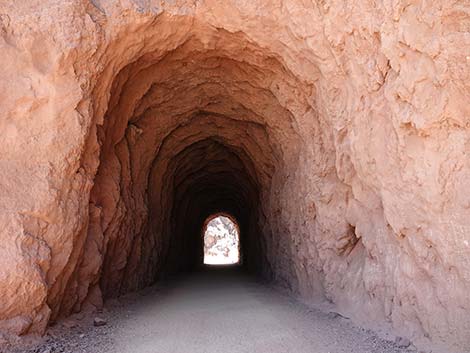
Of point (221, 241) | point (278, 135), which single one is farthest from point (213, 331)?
point (221, 241)

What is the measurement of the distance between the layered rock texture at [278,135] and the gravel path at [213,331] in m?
0.41

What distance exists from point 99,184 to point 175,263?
1004 centimetres

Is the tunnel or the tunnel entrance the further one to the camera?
the tunnel entrance

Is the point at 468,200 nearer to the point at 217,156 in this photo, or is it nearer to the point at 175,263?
the point at 217,156

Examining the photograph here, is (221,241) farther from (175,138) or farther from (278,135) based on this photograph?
(278,135)

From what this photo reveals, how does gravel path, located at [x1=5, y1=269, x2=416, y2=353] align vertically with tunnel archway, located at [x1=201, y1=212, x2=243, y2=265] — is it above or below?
below

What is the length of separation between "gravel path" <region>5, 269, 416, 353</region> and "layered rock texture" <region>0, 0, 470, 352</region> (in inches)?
16.1

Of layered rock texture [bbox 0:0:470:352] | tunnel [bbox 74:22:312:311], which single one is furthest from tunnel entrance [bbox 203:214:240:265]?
layered rock texture [bbox 0:0:470:352]

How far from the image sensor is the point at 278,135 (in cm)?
1095

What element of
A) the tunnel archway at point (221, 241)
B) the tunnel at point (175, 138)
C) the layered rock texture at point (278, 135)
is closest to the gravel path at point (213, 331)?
the layered rock texture at point (278, 135)

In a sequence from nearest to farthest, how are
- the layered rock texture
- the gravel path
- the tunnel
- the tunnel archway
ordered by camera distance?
the layered rock texture
the gravel path
the tunnel
the tunnel archway

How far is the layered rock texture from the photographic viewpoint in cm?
522

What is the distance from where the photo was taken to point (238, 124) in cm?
1300

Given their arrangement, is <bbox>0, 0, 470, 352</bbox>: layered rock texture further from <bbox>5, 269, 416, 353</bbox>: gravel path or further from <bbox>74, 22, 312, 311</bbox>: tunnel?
<bbox>5, 269, 416, 353</bbox>: gravel path
